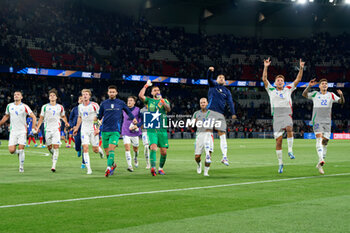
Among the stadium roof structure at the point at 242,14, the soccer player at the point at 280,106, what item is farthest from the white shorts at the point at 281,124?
the stadium roof structure at the point at 242,14

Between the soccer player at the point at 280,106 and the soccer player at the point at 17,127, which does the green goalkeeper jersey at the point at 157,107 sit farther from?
the soccer player at the point at 17,127

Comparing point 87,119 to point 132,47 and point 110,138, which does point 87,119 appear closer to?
point 110,138

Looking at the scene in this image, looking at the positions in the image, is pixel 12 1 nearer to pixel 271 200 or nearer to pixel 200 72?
pixel 200 72

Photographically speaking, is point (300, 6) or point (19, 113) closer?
point (19, 113)

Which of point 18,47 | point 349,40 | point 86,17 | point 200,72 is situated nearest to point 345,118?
point 349,40

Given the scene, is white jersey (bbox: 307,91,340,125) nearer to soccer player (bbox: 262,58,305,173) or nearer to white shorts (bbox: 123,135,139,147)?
soccer player (bbox: 262,58,305,173)

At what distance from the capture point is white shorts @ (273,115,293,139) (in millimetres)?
13516

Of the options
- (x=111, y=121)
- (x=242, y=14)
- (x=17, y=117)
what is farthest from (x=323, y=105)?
(x=242, y=14)

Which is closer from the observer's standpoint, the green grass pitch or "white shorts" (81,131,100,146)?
the green grass pitch

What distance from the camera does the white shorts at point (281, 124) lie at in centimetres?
1352

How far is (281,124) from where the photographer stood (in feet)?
44.4

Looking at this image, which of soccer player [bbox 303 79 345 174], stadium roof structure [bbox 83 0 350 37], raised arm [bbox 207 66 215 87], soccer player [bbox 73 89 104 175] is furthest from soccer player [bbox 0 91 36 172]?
stadium roof structure [bbox 83 0 350 37]

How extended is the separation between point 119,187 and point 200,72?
52.8 meters

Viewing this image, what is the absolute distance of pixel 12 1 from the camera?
54.1 m
